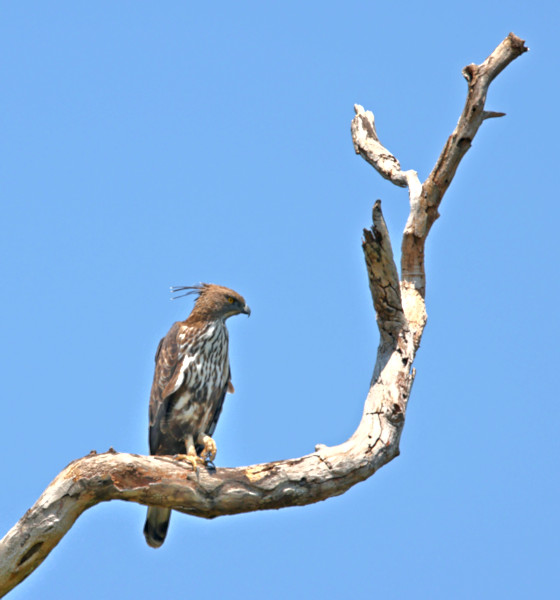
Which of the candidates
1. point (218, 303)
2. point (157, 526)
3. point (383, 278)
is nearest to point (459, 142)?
point (383, 278)

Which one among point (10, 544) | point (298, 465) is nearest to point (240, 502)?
point (298, 465)

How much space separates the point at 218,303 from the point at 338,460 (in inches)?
100

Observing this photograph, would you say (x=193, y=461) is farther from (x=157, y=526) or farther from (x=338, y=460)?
(x=157, y=526)

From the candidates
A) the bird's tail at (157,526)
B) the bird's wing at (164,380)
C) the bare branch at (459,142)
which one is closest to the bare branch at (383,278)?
the bare branch at (459,142)

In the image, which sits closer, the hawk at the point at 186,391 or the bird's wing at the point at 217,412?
the hawk at the point at 186,391

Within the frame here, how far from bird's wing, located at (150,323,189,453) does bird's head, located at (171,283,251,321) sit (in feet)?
1.35

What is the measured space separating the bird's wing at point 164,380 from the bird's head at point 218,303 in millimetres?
412

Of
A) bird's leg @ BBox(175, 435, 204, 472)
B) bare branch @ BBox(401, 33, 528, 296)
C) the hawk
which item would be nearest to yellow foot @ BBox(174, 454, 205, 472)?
bird's leg @ BBox(175, 435, 204, 472)

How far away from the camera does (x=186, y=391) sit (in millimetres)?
7688

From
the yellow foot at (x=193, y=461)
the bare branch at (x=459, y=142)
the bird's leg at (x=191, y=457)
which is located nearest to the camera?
the yellow foot at (x=193, y=461)

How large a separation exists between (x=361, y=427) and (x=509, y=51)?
3.19 meters

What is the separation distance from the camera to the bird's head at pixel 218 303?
8125mm

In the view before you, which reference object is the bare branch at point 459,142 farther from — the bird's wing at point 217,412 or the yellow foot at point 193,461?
the yellow foot at point 193,461

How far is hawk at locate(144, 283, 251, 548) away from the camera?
25.1 feet
